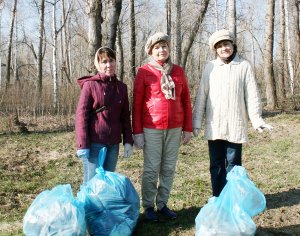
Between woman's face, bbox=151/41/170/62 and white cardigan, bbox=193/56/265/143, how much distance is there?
0.44 meters

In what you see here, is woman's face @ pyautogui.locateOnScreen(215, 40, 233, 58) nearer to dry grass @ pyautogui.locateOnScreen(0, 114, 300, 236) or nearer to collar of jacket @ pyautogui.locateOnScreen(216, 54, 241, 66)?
collar of jacket @ pyautogui.locateOnScreen(216, 54, 241, 66)

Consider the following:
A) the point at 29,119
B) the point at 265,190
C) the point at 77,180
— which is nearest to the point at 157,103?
the point at 265,190

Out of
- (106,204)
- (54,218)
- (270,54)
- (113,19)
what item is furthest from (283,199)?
(270,54)

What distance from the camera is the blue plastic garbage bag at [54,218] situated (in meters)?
2.70

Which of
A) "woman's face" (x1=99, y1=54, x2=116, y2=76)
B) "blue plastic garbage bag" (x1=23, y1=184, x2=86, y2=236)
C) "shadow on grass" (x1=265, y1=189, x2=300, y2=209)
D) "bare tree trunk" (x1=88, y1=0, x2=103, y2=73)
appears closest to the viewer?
"blue plastic garbage bag" (x1=23, y1=184, x2=86, y2=236)

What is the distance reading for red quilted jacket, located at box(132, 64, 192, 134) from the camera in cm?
330

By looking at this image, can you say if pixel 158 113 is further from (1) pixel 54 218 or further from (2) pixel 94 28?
(2) pixel 94 28

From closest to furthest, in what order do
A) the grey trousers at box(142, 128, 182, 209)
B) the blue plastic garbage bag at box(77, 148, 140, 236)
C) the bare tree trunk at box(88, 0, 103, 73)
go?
the blue plastic garbage bag at box(77, 148, 140, 236) < the grey trousers at box(142, 128, 182, 209) < the bare tree trunk at box(88, 0, 103, 73)

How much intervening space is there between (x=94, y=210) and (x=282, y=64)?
10255mm

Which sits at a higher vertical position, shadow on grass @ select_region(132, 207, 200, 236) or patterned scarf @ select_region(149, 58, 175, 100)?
patterned scarf @ select_region(149, 58, 175, 100)

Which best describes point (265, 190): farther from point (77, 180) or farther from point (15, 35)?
point (15, 35)

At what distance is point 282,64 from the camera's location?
11805 millimetres

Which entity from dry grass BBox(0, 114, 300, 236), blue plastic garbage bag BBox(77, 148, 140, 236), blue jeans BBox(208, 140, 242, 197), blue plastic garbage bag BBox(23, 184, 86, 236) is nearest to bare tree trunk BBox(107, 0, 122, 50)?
dry grass BBox(0, 114, 300, 236)

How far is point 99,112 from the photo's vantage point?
314cm
